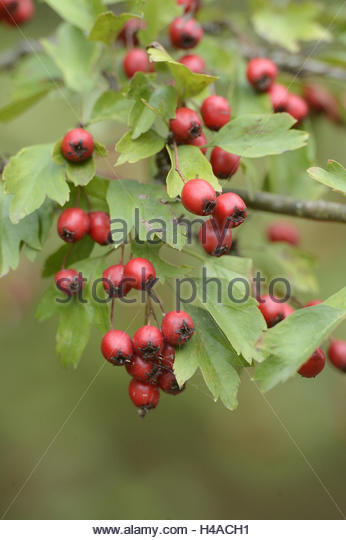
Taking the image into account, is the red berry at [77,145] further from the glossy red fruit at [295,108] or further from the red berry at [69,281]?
the glossy red fruit at [295,108]

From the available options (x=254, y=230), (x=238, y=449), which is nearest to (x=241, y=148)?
(x=254, y=230)

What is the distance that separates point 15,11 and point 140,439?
228cm

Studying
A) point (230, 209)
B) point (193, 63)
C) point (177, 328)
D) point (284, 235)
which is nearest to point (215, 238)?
point (230, 209)

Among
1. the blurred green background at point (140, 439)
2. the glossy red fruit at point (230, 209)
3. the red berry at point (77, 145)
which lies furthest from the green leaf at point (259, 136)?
the blurred green background at point (140, 439)

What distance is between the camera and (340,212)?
1.41 m

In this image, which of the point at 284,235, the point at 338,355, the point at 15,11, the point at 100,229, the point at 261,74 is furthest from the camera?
the point at 284,235

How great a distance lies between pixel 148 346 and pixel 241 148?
50 cm

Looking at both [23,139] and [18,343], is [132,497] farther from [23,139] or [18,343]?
[23,139]

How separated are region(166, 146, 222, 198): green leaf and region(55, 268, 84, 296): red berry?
0.98ft

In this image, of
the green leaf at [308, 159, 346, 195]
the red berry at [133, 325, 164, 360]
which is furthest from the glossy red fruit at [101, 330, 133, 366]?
the green leaf at [308, 159, 346, 195]

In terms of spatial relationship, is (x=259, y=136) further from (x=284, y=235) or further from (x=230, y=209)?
(x=284, y=235)

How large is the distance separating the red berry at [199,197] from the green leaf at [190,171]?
5 cm

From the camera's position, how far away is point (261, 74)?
1.65 meters

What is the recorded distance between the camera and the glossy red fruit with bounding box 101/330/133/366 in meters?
1.14
